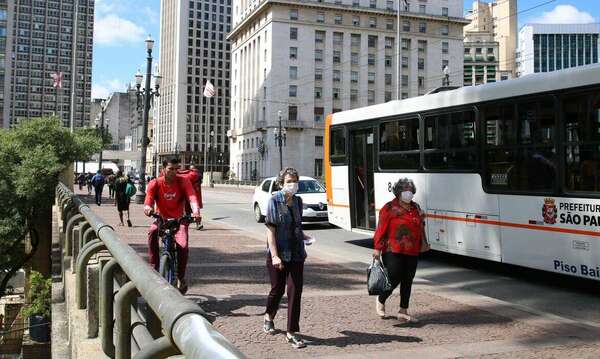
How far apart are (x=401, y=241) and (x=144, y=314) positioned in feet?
13.7

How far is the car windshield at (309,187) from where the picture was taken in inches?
790

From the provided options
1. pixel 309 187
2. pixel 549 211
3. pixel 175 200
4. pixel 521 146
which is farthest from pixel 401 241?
pixel 309 187

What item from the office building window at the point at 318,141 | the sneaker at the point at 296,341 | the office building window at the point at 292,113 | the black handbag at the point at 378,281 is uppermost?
the office building window at the point at 292,113

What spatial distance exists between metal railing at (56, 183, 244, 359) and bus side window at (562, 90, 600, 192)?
6.98 m

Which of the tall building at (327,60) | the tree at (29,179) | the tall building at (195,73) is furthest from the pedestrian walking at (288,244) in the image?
the tall building at (195,73)

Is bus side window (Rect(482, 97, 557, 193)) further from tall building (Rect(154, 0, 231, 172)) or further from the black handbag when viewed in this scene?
tall building (Rect(154, 0, 231, 172))

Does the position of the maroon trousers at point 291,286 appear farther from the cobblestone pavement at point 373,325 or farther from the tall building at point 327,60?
the tall building at point 327,60

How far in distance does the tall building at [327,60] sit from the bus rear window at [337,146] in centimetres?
7130

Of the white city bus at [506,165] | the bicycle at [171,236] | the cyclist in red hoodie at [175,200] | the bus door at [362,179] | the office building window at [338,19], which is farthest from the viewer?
the office building window at [338,19]

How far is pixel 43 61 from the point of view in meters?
86.0

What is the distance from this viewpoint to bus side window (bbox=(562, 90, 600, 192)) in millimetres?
8602

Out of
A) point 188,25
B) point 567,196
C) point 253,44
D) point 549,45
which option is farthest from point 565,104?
point 188,25

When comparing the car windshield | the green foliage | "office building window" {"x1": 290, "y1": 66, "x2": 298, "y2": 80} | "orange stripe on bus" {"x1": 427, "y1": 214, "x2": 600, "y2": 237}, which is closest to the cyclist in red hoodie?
"orange stripe on bus" {"x1": 427, "y1": 214, "x2": 600, "y2": 237}

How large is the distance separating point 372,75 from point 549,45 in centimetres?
4941
